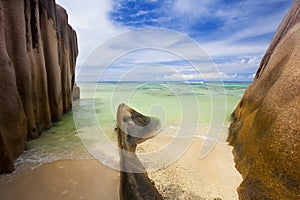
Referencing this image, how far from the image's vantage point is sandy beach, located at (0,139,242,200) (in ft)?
7.76

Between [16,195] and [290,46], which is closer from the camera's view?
[16,195]

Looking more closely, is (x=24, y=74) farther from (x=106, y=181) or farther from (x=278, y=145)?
(x=278, y=145)

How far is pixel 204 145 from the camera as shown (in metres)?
4.26

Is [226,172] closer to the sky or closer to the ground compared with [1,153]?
closer to the ground

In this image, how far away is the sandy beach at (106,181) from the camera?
7.76ft

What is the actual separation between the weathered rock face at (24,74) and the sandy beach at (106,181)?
614 mm

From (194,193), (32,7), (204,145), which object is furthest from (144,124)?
(32,7)

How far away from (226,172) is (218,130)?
279 cm

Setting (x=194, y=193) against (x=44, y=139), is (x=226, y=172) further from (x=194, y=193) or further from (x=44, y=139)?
(x=44, y=139)

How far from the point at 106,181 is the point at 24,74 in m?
2.97

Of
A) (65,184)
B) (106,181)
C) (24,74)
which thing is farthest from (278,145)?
(24,74)

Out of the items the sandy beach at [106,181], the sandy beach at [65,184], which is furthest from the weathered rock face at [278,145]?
the sandy beach at [65,184]

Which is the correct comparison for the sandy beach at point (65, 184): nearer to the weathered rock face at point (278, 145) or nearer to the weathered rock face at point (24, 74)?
the weathered rock face at point (24, 74)

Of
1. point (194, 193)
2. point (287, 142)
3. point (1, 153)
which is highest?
point (287, 142)
